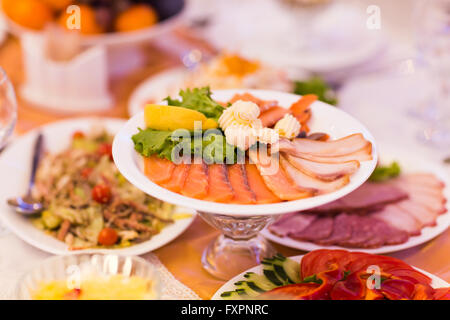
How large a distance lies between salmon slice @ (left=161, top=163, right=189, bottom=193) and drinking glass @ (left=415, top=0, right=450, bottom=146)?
162 cm

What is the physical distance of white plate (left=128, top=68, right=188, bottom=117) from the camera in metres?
3.00

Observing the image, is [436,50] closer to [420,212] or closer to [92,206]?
[420,212]

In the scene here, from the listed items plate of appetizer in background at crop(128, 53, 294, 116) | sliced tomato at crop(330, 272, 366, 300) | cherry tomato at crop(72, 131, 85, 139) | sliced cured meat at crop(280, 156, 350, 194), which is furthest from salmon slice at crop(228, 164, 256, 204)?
plate of appetizer in background at crop(128, 53, 294, 116)

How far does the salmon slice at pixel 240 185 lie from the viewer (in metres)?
1.53

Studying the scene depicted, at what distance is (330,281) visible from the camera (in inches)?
62.8

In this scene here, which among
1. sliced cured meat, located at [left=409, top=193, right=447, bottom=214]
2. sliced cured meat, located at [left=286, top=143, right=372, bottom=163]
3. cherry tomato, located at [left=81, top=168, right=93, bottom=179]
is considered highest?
sliced cured meat, located at [left=286, top=143, right=372, bottom=163]

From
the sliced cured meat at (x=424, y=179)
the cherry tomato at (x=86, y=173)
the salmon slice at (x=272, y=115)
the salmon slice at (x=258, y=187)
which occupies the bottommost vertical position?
the sliced cured meat at (x=424, y=179)

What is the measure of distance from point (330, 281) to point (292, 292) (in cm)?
12

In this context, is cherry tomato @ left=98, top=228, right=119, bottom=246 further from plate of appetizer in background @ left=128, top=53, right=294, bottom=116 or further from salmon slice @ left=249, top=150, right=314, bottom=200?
plate of appetizer in background @ left=128, top=53, right=294, bottom=116

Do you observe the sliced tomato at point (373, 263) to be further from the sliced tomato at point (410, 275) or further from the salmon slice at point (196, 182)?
the salmon slice at point (196, 182)

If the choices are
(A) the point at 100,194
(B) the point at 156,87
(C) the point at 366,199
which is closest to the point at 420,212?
(C) the point at 366,199

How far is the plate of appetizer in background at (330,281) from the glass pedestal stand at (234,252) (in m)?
0.11

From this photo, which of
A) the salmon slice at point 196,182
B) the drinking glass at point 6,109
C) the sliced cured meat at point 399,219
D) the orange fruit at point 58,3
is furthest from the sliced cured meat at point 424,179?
the orange fruit at point 58,3
